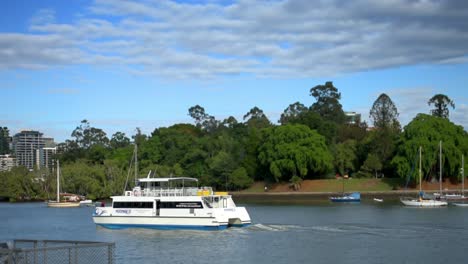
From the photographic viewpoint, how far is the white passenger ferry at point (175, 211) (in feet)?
195

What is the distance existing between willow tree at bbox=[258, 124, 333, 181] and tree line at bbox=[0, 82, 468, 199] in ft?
0.66

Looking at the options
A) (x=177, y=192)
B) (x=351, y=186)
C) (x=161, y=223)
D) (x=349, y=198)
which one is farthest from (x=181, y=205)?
(x=351, y=186)

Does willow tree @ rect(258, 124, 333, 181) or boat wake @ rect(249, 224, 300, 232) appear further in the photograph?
willow tree @ rect(258, 124, 333, 181)

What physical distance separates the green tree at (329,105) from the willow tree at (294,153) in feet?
156

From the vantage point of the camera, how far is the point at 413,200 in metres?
97.2

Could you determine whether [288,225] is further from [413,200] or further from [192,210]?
[413,200]

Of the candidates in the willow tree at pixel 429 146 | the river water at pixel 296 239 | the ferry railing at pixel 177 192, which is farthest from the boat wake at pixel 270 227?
the willow tree at pixel 429 146

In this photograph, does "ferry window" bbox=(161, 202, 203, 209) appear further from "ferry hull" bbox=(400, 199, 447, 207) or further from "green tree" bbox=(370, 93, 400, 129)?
"green tree" bbox=(370, 93, 400, 129)

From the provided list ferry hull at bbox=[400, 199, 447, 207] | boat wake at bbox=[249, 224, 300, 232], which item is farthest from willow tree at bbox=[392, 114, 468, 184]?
boat wake at bbox=[249, 224, 300, 232]

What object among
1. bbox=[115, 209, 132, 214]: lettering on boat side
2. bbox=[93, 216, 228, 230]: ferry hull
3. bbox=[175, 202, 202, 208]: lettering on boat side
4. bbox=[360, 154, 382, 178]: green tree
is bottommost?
bbox=[93, 216, 228, 230]: ferry hull

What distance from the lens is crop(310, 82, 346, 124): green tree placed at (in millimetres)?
187988

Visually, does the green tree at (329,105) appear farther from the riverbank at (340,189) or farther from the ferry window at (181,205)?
the ferry window at (181,205)

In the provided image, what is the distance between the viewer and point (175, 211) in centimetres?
6075

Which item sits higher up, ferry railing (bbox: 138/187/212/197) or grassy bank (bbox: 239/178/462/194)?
ferry railing (bbox: 138/187/212/197)
